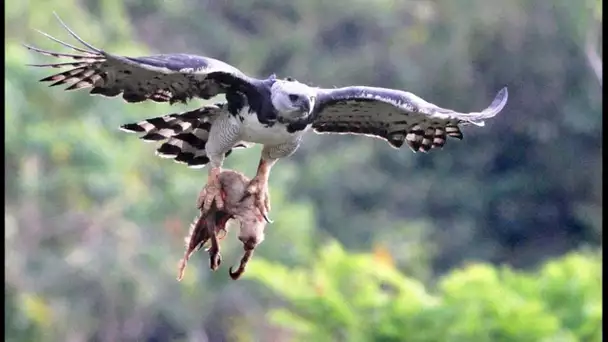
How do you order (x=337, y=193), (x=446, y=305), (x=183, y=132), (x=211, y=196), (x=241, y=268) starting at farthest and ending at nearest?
(x=337, y=193) → (x=446, y=305) → (x=183, y=132) → (x=211, y=196) → (x=241, y=268)

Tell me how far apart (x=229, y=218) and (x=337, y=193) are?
24.6ft

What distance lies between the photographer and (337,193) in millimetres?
9719

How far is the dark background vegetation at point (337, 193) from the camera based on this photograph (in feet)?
21.2

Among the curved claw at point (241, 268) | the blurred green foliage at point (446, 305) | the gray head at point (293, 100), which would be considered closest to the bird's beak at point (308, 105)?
the gray head at point (293, 100)

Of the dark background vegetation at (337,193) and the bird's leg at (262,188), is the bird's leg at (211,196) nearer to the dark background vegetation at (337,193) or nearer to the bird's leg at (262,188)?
the bird's leg at (262,188)

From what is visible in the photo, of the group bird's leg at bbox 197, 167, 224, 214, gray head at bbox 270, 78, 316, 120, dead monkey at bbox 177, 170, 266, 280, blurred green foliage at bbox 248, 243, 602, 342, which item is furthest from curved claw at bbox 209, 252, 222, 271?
blurred green foliage at bbox 248, 243, 602, 342

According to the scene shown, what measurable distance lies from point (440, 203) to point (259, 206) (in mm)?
7674

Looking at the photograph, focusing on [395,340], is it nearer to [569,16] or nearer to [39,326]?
[39,326]

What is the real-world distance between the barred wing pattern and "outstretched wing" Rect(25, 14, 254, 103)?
0.16 ft

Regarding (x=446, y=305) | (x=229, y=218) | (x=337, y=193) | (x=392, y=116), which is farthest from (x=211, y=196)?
(x=337, y=193)

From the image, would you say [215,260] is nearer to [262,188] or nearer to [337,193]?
[262,188]

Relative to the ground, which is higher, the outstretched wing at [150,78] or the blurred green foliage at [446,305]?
the blurred green foliage at [446,305]

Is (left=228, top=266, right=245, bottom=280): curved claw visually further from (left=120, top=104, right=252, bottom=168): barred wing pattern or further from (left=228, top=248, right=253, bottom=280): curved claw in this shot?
(left=120, top=104, right=252, bottom=168): barred wing pattern

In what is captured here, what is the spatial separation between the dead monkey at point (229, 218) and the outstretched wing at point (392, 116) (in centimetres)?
20
